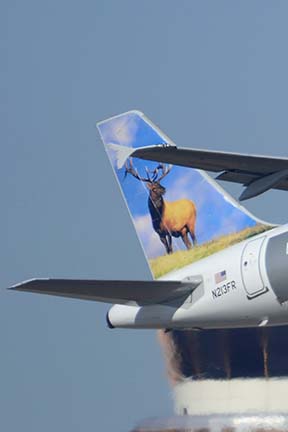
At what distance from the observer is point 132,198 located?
50344 millimetres

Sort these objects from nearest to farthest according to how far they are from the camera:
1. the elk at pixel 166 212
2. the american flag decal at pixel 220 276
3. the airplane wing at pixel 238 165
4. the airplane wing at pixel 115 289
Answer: the airplane wing at pixel 238 165 → the airplane wing at pixel 115 289 → the american flag decal at pixel 220 276 → the elk at pixel 166 212

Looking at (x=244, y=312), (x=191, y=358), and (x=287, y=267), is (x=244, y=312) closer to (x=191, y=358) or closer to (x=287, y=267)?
(x=287, y=267)

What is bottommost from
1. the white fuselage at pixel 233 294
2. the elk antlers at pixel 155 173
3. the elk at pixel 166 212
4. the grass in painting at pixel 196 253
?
the white fuselage at pixel 233 294

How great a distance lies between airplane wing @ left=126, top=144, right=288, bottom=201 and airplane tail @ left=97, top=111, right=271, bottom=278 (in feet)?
26.9

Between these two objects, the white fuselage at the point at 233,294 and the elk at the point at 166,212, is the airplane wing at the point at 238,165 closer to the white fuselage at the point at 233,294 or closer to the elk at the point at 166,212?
the white fuselage at the point at 233,294

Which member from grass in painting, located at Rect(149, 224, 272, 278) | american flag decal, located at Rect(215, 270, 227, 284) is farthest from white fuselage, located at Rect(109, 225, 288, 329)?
grass in painting, located at Rect(149, 224, 272, 278)

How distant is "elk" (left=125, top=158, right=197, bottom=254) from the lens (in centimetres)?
4897

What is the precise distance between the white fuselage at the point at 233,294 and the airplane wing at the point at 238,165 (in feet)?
9.44

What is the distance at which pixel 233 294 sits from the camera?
42.1 m

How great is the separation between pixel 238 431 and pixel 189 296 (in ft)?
20.0

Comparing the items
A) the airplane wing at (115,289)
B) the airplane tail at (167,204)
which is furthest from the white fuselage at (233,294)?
the airplane tail at (167,204)

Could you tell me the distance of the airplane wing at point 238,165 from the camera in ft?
121

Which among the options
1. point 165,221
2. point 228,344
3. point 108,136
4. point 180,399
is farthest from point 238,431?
point 228,344

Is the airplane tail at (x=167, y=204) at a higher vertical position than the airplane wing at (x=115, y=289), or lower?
higher
